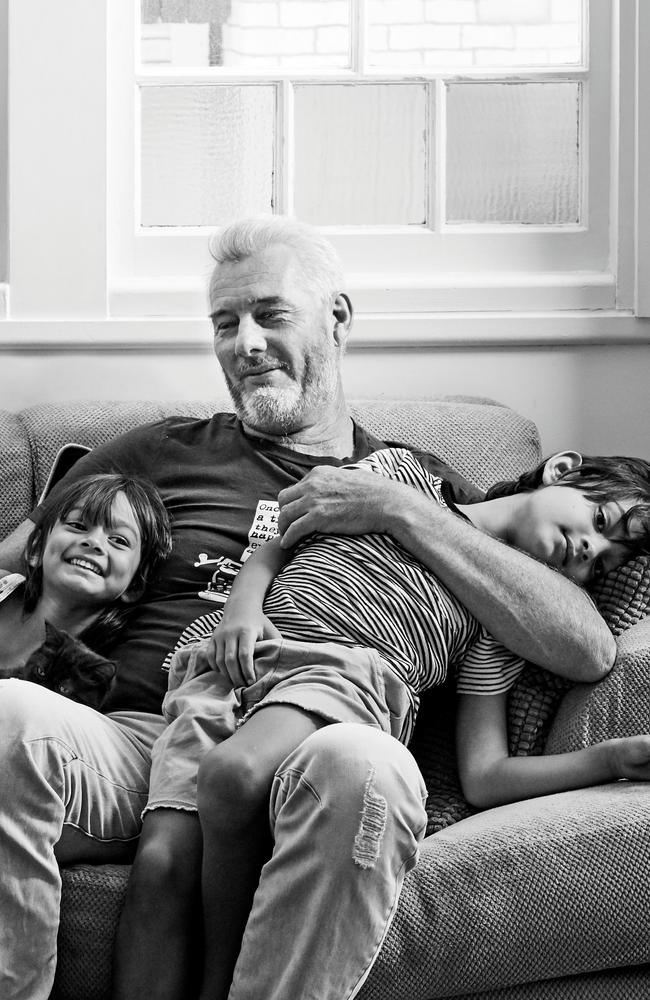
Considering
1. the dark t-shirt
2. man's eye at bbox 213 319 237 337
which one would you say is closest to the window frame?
man's eye at bbox 213 319 237 337

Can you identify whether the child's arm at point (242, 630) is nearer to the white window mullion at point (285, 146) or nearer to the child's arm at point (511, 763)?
the child's arm at point (511, 763)

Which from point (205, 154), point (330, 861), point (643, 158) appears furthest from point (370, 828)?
point (205, 154)

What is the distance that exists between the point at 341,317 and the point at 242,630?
2.89ft

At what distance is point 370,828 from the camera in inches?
49.9

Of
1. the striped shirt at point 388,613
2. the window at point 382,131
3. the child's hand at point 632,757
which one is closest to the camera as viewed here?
the child's hand at point 632,757

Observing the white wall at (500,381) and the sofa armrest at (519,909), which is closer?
the sofa armrest at (519,909)

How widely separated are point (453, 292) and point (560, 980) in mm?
1570

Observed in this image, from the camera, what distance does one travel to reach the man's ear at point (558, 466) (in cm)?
184

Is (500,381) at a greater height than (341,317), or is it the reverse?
(341,317)

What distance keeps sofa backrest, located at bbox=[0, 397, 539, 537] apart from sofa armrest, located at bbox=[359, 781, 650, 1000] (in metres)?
0.93

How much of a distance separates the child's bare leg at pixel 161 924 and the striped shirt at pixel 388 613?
355 millimetres

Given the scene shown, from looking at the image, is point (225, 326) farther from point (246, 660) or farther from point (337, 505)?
point (246, 660)

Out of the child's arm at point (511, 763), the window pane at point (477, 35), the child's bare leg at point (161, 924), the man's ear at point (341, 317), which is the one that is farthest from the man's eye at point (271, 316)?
the child's bare leg at point (161, 924)

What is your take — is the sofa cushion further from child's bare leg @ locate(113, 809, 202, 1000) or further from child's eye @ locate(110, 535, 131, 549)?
child's bare leg @ locate(113, 809, 202, 1000)
